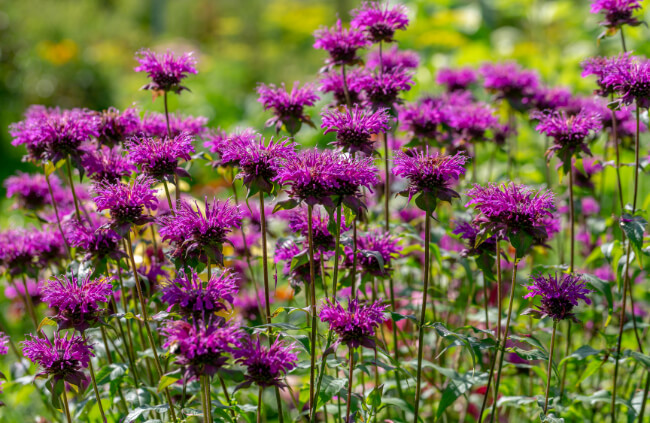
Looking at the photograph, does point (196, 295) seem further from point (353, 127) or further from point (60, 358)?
point (353, 127)

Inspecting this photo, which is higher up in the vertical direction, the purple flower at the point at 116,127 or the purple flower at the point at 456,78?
the purple flower at the point at 456,78

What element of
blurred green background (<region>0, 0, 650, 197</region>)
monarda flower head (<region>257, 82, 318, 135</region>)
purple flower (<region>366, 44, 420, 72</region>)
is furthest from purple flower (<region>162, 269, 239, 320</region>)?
blurred green background (<region>0, 0, 650, 197</region>)

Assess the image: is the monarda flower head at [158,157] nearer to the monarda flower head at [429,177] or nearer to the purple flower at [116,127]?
the purple flower at [116,127]

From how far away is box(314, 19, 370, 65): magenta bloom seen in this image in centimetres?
243

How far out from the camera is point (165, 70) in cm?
238

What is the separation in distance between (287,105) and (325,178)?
689 mm

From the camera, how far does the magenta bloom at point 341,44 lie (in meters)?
2.43

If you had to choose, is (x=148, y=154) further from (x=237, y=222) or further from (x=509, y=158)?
(x=509, y=158)

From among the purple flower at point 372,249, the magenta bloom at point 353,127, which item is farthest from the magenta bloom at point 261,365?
the magenta bloom at point 353,127

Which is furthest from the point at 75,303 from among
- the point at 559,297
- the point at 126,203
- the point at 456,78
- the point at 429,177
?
the point at 456,78

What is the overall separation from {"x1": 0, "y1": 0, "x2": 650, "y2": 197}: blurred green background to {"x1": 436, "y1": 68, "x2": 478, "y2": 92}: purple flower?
68cm

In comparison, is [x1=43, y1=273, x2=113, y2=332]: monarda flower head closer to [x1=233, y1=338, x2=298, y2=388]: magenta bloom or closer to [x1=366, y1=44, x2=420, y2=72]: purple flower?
[x1=233, y1=338, x2=298, y2=388]: magenta bloom

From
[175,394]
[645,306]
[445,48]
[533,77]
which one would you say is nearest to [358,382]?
[175,394]

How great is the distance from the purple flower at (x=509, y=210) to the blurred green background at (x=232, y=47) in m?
1.25
